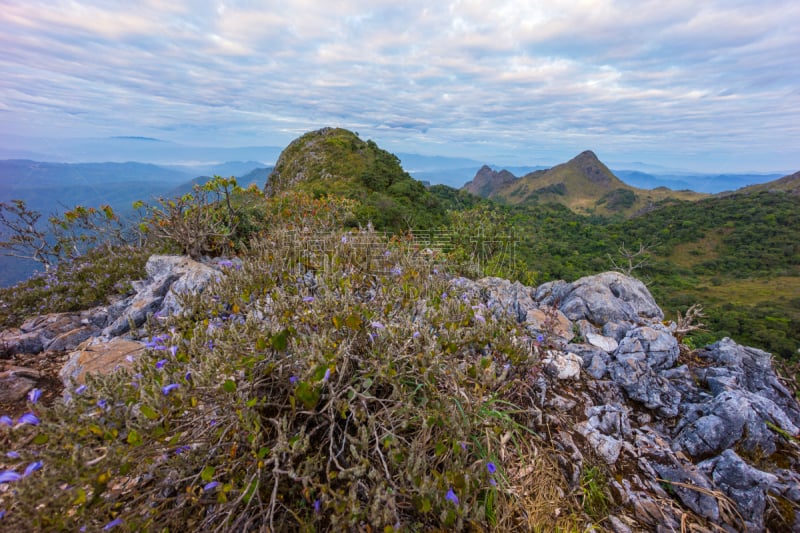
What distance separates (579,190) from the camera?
17538cm

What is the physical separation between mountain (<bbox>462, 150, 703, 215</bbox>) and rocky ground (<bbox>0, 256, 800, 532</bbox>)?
518 feet

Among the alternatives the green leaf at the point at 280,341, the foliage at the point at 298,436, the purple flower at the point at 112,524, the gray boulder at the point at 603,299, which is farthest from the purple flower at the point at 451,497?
the gray boulder at the point at 603,299

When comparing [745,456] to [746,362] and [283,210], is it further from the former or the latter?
[283,210]

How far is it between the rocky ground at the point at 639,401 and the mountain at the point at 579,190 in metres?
158

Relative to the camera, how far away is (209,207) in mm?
6340

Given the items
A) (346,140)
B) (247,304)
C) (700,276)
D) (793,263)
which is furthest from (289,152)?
(793,263)

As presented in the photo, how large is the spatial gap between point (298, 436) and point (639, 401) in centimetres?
330

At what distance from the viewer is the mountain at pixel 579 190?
474 feet

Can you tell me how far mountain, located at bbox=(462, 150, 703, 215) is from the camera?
474 ft

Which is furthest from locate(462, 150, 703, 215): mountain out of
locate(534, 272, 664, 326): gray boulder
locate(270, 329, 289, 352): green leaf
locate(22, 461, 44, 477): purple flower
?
locate(22, 461, 44, 477): purple flower

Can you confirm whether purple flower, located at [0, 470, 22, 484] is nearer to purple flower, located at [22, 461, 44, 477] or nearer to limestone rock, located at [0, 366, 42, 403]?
purple flower, located at [22, 461, 44, 477]

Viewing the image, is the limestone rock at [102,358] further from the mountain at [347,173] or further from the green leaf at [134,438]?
the mountain at [347,173]

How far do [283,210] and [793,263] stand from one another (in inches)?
3763

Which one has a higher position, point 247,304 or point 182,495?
point 247,304
